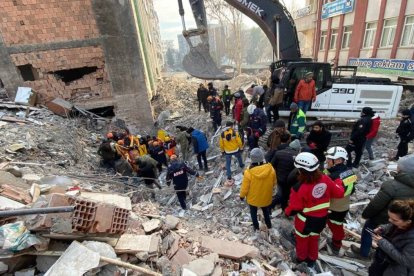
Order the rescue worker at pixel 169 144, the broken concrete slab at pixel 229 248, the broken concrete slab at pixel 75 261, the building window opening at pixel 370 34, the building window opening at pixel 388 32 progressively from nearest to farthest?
the broken concrete slab at pixel 75 261 → the broken concrete slab at pixel 229 248 → the rescue worker at pixel 169 144 → the building window opening at pixel 388 32 → the building window opening at pixel 370 34

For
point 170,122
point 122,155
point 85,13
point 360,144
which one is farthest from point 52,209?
point 170,122

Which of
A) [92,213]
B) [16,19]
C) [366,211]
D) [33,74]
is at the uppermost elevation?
[16,19]

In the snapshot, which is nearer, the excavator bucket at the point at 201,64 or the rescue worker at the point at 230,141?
the rescue worker at the point at 230,141

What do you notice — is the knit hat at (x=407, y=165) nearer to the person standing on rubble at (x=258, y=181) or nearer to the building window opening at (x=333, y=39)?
the person standing on rubble at (x=258, y=181)

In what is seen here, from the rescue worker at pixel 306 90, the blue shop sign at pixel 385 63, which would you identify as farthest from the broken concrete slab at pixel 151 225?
the blue shop sign at pixel 385 63

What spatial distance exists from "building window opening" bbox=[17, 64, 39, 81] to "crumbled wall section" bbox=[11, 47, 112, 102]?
0.54ft

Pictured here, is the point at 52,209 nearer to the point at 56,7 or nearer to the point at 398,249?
the point at 398,249

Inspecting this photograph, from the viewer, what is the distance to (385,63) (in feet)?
48.6

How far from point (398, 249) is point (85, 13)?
10.6m

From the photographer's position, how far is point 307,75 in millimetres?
6828

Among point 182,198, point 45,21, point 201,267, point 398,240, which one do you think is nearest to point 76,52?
point 45,21

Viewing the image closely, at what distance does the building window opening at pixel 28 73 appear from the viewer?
30.8 feet

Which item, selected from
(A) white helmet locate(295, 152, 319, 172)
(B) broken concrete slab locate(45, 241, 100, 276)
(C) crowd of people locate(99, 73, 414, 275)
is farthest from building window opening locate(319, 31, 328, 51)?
(B) broken concrete slab locate(45, 241, 100, 276)

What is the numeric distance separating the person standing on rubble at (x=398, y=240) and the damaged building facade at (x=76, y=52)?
29.7 ft
